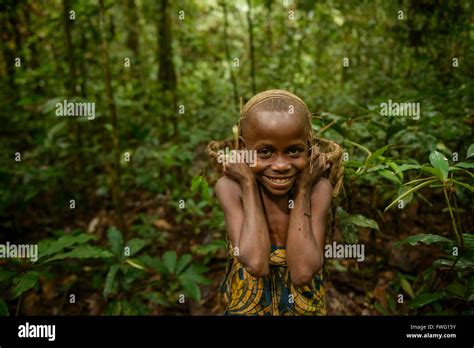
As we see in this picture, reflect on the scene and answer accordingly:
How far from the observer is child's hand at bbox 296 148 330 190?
189cm

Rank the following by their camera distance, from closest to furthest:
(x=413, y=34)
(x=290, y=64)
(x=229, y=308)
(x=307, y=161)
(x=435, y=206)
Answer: (x=307, y=161) → (x=229, y=308) → (x=435, y=206) → (x=413, y=34) → (x=290, y=64)

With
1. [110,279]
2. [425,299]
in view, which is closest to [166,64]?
[110,279]

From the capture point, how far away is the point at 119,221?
3.71 meters

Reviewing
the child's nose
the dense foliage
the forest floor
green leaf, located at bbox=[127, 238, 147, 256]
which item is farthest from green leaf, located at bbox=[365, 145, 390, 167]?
green leaf, located at bbox=[127, 238, 147, 256]

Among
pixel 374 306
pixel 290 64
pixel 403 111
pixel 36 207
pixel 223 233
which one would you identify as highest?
pixel 290 64

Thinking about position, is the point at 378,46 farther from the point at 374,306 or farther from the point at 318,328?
the point at 318,328

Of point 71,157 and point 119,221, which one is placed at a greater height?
point 71,157

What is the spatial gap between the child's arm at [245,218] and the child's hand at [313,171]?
0.24 meters

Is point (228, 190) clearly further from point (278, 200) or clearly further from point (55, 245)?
point (55, 245)

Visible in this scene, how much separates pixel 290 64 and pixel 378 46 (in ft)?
4.57

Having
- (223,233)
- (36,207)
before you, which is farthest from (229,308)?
(36,207)

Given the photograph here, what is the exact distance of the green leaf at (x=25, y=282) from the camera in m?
2.16

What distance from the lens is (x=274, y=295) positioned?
6.73 feet

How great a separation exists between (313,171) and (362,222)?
22.3 inches
